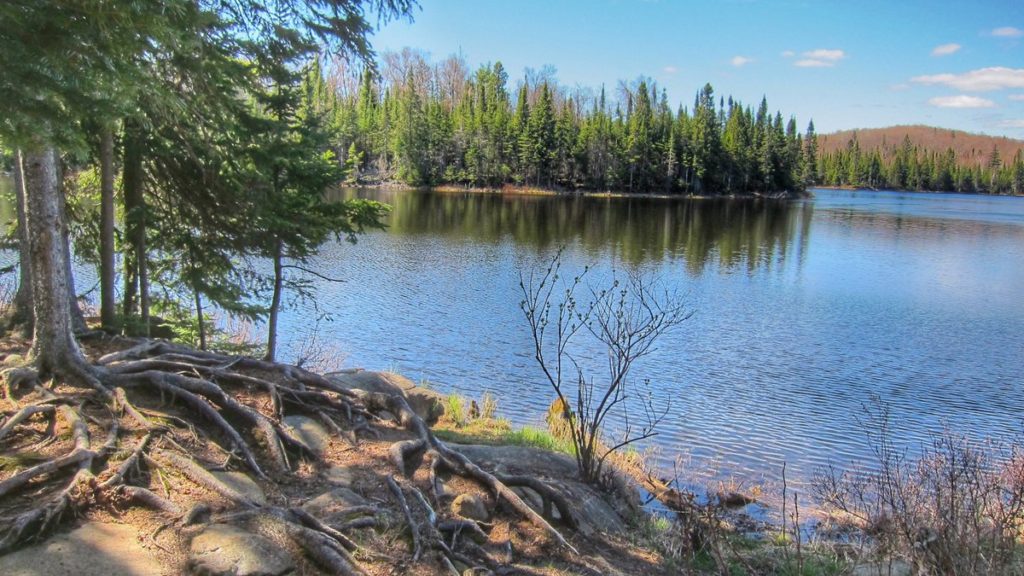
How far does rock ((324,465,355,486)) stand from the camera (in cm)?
565

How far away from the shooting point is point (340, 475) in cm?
576

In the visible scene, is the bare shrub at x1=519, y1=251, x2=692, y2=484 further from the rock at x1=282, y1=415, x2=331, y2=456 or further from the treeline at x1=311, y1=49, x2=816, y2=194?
the treeline at x1=311, y1=49, x2=816, y2=194

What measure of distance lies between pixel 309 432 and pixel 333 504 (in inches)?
51.8

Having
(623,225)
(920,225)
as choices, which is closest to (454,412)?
(623,225)

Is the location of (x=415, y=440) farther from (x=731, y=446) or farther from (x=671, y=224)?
(x=671, y=224)

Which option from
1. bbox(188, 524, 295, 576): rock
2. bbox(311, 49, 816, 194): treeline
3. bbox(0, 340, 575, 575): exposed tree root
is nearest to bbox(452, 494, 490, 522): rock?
bbox(0, 340, 575, 575): exposed tree root

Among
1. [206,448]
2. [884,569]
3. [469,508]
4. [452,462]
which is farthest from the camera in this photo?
[452,462]

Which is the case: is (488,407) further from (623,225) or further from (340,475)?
(623,225)

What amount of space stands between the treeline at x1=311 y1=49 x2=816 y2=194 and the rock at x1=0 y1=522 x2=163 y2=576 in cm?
7836

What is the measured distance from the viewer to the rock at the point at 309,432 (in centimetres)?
611

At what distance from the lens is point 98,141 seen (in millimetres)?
10188

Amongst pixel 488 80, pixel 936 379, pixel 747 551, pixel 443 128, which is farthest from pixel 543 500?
pixel 488 80

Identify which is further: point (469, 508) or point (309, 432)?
point (309, 432)

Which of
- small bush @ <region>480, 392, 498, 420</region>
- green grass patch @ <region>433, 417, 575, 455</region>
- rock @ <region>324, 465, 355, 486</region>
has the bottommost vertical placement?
small bush @ <region>480, 392, 498, 420</region>
